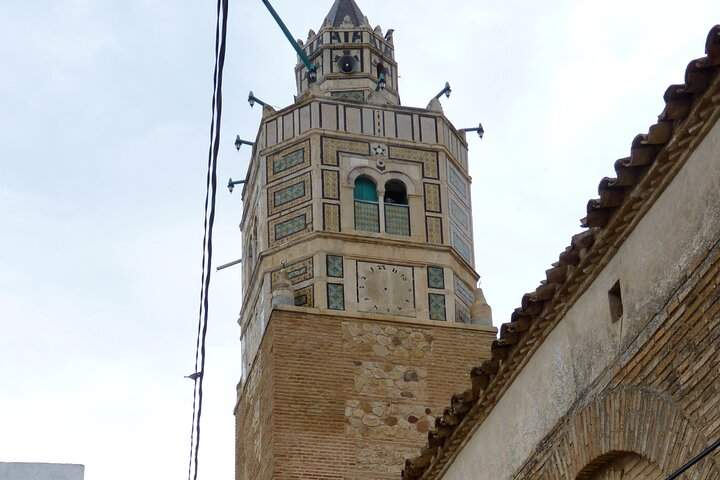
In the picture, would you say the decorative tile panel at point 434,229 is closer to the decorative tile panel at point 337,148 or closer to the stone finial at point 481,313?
the stone finial at point 481,313

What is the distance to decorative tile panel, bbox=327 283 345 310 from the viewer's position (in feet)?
61.3

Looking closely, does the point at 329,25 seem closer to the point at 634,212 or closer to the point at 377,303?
the point at 377,303

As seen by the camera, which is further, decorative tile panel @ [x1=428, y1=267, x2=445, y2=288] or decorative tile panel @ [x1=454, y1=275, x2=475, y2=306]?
decorative tile panel @ [x1=454, y1=275, x2=475, y2=306]

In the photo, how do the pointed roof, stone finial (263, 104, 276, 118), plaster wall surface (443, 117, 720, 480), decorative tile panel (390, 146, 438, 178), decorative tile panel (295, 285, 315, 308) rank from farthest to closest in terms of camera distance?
the pointed roof → stone finial (263, 104, 276, 118) → decorative tile panel (390, 146, 438, 178) → decorative tile panel (295, 285, 315, 308) → plaster wall surface (443, 117, 720, 480)

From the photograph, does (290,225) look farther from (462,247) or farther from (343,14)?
(343,14)

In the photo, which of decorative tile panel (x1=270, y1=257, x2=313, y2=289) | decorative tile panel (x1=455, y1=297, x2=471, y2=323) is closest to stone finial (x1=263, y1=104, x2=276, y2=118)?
decorative tile panel (x1=270, y1=257, x2=313, y2=289)

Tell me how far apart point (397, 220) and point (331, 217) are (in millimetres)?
958

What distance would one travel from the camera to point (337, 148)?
20094 millimetres

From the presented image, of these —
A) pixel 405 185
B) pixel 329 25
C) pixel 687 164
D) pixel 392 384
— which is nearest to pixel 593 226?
pixel 687 164

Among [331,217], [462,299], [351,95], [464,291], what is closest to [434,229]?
[464,291]

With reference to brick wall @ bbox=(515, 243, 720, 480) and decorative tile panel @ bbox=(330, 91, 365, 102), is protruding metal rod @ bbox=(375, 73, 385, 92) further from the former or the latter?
brick wall @ bbox=(515, 243, 720, 480)

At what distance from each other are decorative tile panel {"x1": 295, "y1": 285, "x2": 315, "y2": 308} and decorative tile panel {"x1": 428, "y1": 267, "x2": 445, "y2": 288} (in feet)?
5.24

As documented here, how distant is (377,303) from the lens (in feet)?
61.9

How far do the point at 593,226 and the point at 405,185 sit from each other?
11144 mm
